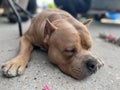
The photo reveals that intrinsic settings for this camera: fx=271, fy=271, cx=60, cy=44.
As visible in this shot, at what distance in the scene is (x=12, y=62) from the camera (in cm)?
189

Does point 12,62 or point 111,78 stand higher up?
point 12,62

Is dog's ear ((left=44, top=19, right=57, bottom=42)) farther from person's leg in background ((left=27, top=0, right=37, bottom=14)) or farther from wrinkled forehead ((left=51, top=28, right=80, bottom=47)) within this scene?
person's leg in background ((left=27, top=0, right=37, bottom=14))

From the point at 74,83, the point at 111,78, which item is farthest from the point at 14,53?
the point at 111,78

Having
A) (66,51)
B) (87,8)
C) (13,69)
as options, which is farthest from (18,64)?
(87,8)

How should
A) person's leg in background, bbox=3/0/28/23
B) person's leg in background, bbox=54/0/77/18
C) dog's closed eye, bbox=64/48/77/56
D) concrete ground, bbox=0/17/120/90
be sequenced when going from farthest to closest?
person's leg in background, bbox=54/0/77/18 < person's leg in background, bbox=3/0/28/23 < dog's closed eye, bbox=64/48/77/56 < concrete ground, bbox=0/17/120/90

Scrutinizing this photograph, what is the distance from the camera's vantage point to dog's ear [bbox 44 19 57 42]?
2002mm

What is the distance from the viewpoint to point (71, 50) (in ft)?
6.16

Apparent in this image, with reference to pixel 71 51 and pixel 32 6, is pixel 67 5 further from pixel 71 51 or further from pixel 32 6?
pixel 71 51

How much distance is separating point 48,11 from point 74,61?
0.82m

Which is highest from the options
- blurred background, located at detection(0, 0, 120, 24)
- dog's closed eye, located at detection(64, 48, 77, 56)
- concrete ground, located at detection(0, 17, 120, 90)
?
dog's closed eye, located at detection(64, 48, 77, 56)

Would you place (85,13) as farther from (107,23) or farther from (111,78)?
(111,78)

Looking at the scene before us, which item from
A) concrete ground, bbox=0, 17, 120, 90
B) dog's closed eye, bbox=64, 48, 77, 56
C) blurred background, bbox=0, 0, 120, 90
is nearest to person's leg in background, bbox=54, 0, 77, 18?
blurred background, bbox=0, 0, 120, 90

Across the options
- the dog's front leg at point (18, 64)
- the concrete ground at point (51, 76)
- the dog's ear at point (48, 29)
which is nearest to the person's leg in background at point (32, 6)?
the concrete ground at point (51, 76)

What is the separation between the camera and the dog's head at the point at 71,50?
1.82m
